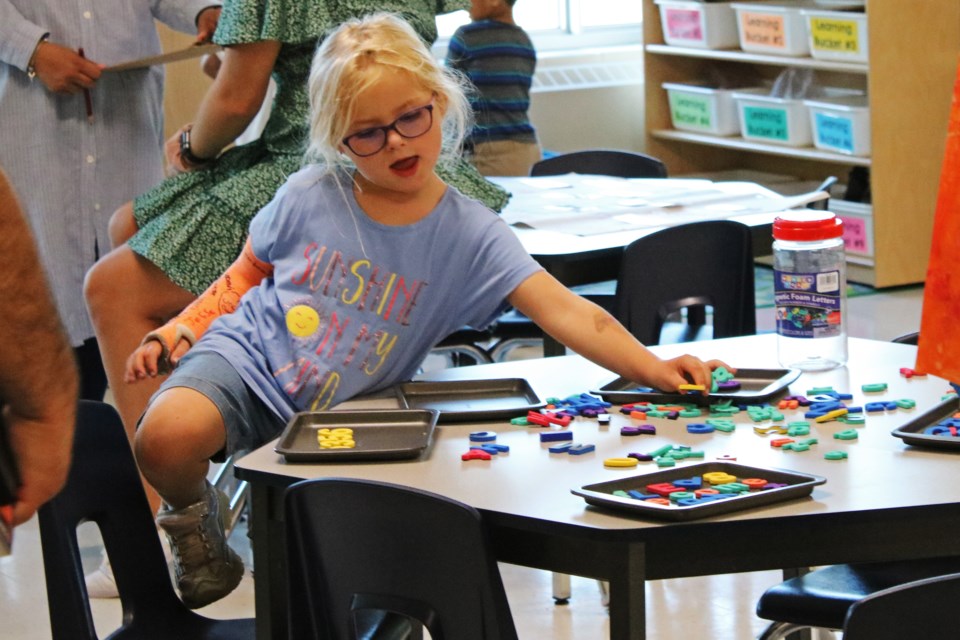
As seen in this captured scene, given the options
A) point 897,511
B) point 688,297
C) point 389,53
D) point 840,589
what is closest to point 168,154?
point 389,53

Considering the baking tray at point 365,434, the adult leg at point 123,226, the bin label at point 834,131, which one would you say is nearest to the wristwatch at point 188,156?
the adult leg at point 123,226

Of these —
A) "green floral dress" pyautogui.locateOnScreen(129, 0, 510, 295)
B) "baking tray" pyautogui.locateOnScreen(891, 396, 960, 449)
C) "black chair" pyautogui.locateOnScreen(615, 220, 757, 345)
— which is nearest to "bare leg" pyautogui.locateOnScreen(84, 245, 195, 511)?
"green floral dress" pyautogui.locateOnScreen(129, 0, 510, 295)

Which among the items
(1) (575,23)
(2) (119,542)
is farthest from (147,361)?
(1) (575,23)

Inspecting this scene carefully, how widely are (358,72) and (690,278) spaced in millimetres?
1104

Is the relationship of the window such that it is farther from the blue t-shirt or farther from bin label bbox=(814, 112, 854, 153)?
the blue t-shirt

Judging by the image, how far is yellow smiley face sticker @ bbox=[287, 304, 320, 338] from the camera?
2.17 meters

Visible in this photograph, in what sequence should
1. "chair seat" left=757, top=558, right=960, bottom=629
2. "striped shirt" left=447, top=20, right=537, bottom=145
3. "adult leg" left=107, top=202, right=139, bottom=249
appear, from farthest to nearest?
1. "striped shirt" left=447, top=20, right=537, bottom=145
2. "adult leg" left=107, top=202, right=139, bottom=249
3. "chair seat" left=757, top=558, right=960, bottom=629

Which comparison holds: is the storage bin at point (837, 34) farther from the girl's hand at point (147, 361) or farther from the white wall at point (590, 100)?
the girl's hand at point (147, 361)

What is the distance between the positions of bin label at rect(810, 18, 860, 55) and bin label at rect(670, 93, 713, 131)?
795 millimetres

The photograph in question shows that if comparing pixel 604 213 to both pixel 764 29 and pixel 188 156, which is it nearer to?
pixel 188 156

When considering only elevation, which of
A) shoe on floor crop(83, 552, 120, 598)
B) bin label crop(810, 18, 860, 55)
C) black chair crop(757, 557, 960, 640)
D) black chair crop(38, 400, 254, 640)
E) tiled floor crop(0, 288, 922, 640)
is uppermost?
bin label crop(810, 18, 860, 55)

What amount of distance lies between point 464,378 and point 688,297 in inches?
37.8

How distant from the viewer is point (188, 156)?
281cm

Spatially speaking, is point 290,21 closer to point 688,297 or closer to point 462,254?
point 462,254
